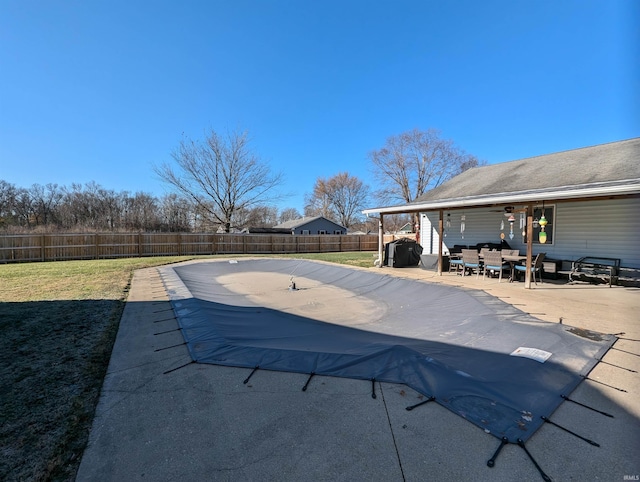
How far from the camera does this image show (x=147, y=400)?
2340 millimetres

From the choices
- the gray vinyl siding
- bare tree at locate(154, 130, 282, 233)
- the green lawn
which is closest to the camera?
the green lawn

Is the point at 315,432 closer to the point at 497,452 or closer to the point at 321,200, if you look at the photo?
the point at 497,452

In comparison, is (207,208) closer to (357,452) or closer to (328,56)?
(328,56)

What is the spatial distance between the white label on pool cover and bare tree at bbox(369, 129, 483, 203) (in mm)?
25788

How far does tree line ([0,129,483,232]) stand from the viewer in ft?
76.0

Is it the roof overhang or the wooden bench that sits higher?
the roof overhang

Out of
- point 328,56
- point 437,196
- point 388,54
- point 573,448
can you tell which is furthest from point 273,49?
point 573,448

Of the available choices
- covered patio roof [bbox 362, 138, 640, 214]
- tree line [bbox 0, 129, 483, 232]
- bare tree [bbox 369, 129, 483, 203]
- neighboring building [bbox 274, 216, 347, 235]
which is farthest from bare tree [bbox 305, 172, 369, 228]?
covered patio roof [bbox 362, 138, 640, 214]

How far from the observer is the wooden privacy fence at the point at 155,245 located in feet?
45.9

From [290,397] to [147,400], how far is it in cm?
117

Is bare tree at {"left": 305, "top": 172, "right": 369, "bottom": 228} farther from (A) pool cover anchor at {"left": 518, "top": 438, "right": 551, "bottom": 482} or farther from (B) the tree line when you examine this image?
(A) pool cover anchor at {"left": 518, "top": 438, "right": 551, "bottom": 482}

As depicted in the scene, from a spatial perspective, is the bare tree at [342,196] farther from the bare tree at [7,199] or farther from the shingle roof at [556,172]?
the bare tree at [7,199]

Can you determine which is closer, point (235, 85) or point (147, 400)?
point (147, 400)

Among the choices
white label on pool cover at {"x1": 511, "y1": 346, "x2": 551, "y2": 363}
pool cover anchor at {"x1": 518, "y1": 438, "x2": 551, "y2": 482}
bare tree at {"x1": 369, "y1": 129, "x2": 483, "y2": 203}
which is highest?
bare tree at {"x1": 369, "y1": 129, "x2": 483, "y2": 203}
